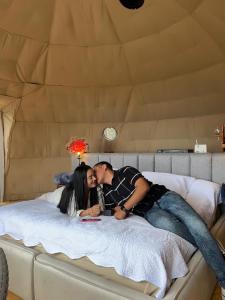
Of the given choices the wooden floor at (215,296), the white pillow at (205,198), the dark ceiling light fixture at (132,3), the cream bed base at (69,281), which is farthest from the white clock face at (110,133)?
the wooden floor at (215,296)

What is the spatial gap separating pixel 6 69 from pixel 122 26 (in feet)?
6.49

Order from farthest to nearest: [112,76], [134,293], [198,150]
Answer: [112,76] < [198,150] < [134,293]

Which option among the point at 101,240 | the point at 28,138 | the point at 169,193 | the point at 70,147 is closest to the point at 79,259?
the point at 101,240

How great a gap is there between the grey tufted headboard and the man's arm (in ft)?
3.84

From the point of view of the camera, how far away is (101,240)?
1.51 meters

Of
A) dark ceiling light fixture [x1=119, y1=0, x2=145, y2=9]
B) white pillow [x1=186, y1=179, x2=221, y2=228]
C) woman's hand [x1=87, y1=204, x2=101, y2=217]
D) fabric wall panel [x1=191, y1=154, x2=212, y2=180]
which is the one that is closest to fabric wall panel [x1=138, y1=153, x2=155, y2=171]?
fabric wall panel [x1=191, y1=154, x2=212, y2=180]

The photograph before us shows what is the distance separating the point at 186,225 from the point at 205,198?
771 millimetres

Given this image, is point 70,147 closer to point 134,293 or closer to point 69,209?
point 69,209

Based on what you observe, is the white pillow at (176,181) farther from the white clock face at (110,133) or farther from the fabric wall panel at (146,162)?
the white clock face at (110,133)

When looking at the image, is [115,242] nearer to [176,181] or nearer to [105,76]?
[176,181]

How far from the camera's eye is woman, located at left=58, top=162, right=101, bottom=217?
2.06m

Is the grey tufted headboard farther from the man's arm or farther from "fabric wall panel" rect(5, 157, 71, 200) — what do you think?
"fabric wall panel" rect(5, 157, 71, 200)

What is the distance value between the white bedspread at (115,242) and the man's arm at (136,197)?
0.19 feet

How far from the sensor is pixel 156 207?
6.29 ft
